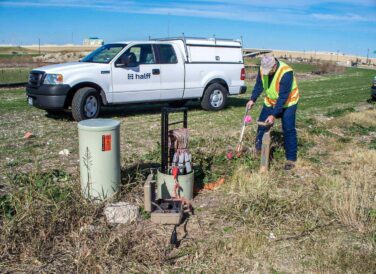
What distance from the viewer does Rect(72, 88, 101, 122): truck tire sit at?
9.51m

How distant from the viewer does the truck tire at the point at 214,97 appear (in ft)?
39.3

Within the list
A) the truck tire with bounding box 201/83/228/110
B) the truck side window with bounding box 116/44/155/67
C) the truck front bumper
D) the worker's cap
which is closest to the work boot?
the worker's cap

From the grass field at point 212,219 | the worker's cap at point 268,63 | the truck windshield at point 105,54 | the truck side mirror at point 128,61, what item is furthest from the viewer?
the truck windshield at point 105,54

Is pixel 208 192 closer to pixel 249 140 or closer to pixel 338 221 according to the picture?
pixel 338 221

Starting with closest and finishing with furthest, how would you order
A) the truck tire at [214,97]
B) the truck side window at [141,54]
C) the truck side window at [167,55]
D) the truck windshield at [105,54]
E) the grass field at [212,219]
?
the grass field at [212,219] < the truck windshield at [105,54] < the truck side window at [141,54] < the truck side window at [167,55] < the truck tire at [214,97]

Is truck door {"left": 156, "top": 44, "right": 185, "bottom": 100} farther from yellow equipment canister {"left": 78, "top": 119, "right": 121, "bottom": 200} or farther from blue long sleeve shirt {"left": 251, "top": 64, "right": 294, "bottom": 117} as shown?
yellow equipment canister {"left": 78, "top": 119, "right": 121, "bottom": 200}

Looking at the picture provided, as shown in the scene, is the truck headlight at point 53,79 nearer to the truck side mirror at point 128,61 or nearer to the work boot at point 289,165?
the truck side mirror at point 128,61

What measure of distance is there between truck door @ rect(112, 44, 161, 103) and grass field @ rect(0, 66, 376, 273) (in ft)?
9.45

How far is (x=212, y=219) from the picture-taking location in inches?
184

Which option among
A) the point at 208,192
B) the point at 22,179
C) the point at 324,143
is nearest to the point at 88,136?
the point at 22,179

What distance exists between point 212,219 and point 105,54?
6.75 metres

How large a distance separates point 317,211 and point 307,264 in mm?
1014

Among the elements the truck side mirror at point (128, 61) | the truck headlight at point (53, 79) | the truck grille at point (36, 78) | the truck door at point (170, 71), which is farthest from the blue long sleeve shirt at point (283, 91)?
the truck grille at point (36, 78)

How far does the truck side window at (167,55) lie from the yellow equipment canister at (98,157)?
20.6 feet
